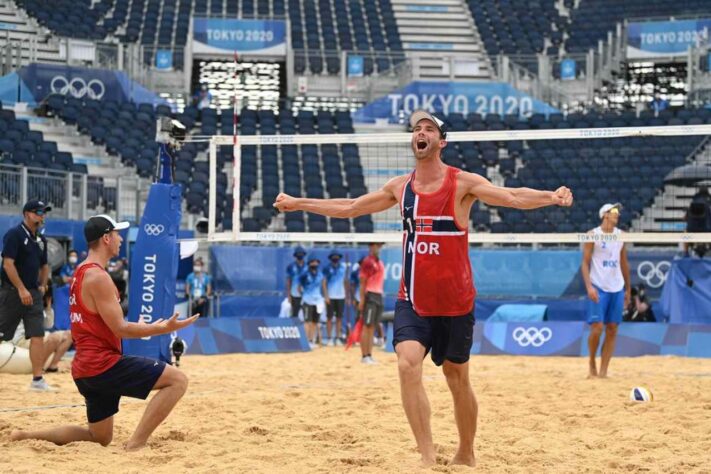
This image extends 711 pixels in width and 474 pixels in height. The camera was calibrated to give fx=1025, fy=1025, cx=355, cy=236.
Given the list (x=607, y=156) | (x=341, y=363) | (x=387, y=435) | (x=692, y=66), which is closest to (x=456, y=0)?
(x=692, y=66)

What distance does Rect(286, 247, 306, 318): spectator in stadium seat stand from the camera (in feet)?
57.6

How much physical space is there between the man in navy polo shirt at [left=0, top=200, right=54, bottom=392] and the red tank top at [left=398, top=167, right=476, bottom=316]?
4863mm

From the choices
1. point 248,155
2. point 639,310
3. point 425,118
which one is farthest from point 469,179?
point 248,155

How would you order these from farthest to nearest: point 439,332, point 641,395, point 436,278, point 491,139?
point 491,139, point 641,395, point 439,332, point 436,278

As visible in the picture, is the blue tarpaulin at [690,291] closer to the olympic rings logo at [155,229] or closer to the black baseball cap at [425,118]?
the olympic rings logo at [155,229]

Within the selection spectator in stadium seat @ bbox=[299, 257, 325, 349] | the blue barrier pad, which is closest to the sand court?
the blue barrier pad

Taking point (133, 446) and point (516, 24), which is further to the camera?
point (516, 24)

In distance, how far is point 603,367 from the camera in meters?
10.5

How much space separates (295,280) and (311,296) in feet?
1.48

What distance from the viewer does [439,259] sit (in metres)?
5.51

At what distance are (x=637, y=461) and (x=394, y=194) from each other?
6.74 feet

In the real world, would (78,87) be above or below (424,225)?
above

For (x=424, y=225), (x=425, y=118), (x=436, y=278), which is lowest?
(x=436, y=278)

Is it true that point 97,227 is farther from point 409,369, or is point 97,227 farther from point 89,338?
point 409,369
